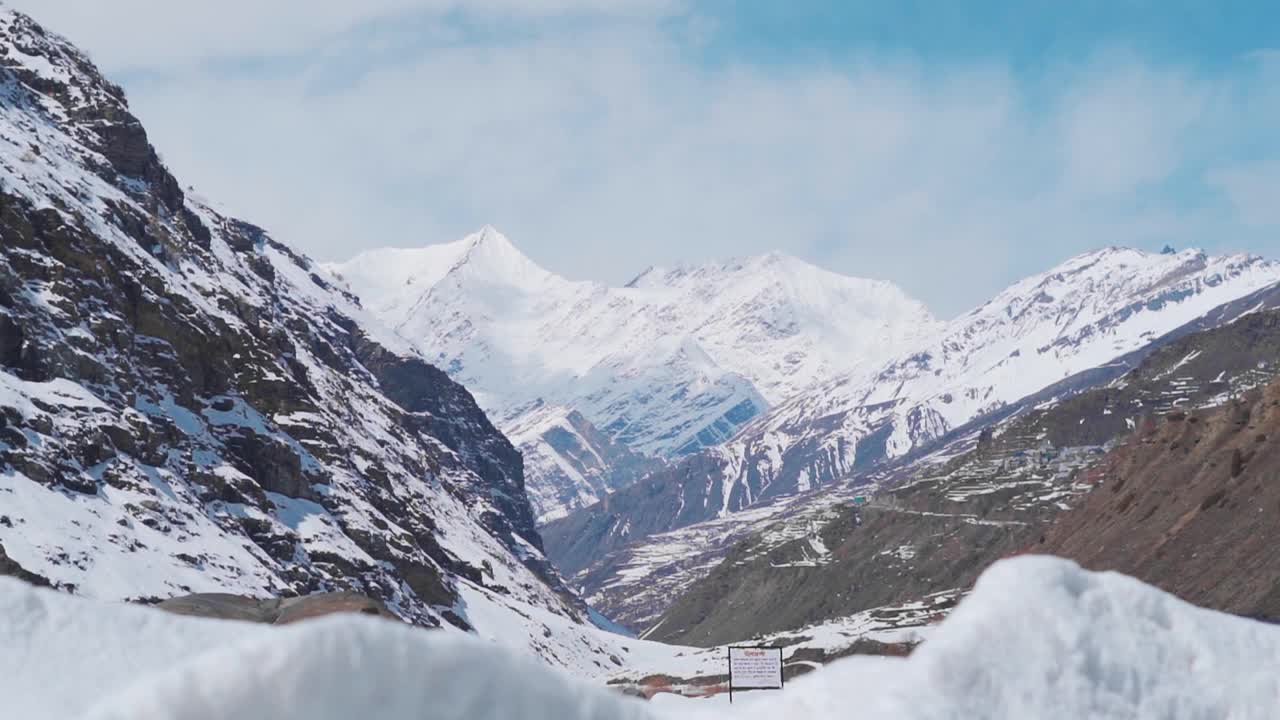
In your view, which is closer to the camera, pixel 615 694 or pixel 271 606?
pixel 615 694

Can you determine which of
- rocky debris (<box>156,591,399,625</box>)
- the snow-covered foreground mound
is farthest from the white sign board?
the snow-covered foreground mound

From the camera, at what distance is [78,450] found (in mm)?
116250

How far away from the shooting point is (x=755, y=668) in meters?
36.2

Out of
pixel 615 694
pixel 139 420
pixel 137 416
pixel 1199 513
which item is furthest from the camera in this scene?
pixel 137 416

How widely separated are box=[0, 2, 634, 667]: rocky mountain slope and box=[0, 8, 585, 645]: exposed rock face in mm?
271

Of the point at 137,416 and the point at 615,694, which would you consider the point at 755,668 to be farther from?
the point at 137,416

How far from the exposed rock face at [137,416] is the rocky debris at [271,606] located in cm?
5966

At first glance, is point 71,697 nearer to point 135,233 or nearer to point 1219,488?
point 1219,488

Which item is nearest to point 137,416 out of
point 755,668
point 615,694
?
point 755,668

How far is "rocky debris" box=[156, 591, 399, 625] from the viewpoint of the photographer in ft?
88.2

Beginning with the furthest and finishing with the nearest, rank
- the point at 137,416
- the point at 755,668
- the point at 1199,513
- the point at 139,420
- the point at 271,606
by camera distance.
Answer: the point at 137,416 → the point at 139,420 → the point at 1199,513 → the point at 755,668 → the point at 271,606

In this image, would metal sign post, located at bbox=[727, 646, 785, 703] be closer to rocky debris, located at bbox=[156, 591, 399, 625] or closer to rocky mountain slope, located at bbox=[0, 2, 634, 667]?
rocky debris, located at bbox=[156, 591, 399, 625]

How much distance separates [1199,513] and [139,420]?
10238cm

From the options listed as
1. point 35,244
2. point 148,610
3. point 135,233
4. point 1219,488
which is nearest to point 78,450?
point 35,244
